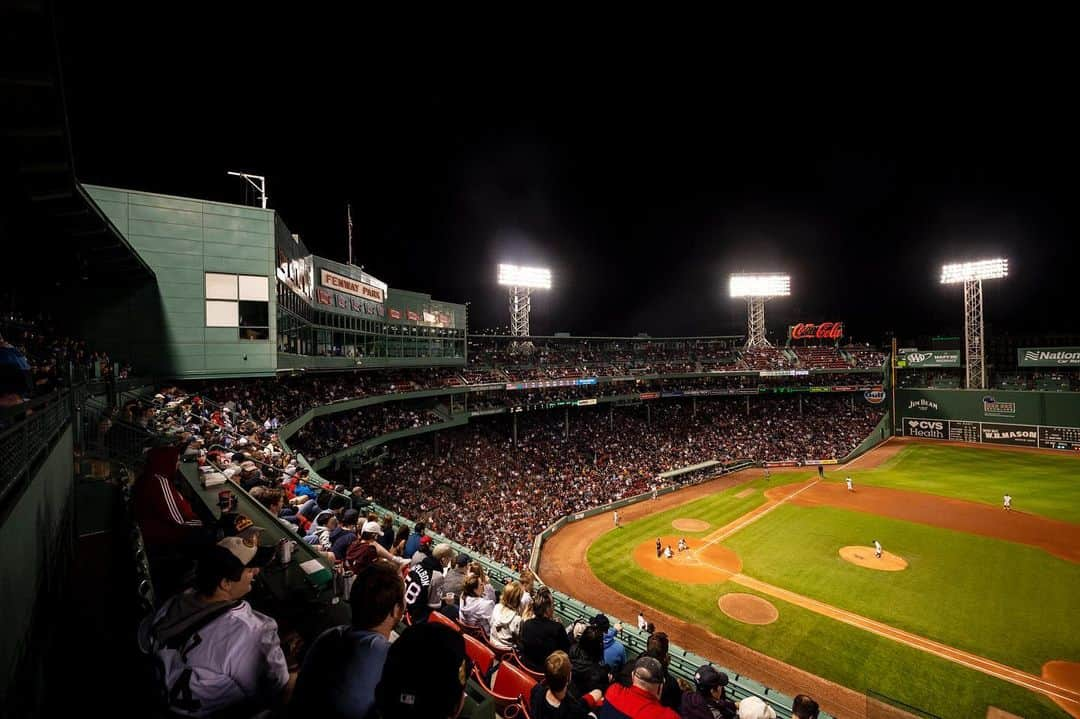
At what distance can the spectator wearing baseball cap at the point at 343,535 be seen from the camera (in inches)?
261

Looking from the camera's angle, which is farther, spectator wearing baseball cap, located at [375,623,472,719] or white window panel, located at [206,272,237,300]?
white window panel, located at [206,272,237,300]

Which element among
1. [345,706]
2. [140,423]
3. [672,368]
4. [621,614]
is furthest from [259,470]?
[672,368]

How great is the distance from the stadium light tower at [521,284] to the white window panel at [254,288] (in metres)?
29.4

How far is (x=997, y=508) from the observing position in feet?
97.2

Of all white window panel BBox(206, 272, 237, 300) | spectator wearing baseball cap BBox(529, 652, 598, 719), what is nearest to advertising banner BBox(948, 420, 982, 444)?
spectator wearing baseball cap BBox(529, 652, 598, 719)

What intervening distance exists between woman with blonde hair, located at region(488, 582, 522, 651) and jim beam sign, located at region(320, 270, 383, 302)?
2270 centimetres

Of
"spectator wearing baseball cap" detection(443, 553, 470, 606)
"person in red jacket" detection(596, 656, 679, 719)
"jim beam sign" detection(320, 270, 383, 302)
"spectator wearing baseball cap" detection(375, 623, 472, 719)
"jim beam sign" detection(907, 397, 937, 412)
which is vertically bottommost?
"jim beam sign" detection(907, 397, 937, 412)

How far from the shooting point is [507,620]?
580cm

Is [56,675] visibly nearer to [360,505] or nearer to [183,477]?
[183,477]

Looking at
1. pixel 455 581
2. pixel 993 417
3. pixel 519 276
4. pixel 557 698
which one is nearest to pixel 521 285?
pixel 519 276

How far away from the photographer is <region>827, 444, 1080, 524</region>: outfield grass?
30.7 meters

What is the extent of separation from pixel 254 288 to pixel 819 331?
5969 centimetres

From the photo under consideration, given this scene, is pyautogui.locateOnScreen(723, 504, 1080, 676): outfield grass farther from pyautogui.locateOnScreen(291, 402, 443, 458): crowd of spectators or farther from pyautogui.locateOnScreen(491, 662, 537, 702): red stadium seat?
pyautogui.locateOnScreen(291, 402, 443, 458): crowd of spectators

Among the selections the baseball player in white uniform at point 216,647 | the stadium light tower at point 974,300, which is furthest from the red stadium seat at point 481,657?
the stadium light tower at point 974,300
